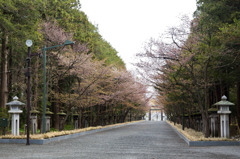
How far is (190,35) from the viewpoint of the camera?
20547mm

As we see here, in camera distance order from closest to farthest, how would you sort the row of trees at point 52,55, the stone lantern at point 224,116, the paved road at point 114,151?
→ the paved road at point 114,151, the stone lantern at point 224,116, the row of trees at point 52,55

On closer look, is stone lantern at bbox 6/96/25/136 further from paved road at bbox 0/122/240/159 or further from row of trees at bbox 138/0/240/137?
row of trees at bbox 138/0/240/137

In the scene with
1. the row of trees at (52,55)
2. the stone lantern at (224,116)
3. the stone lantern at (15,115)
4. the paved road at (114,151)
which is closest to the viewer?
the paved road at (114,151)

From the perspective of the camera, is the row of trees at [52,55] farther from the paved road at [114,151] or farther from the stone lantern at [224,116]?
the stone lantern at [224,116]

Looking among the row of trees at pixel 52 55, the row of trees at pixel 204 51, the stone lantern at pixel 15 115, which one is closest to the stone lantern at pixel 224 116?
the row of trees at pixel 204 51

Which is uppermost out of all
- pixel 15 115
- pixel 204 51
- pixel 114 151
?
pixel 204 51

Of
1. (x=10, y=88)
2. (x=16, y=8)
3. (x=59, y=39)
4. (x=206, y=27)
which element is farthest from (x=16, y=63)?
(x=206, y=27)

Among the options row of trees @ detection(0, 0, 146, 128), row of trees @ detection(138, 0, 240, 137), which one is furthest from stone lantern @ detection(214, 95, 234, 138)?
row of trees @ detection(0, 0, 146, 128)

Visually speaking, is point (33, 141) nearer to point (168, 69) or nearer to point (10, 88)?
point (168, 69)

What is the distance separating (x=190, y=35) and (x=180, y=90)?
5986mm

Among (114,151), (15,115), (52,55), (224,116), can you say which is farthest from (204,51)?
(52,55)

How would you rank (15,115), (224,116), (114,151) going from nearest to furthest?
(114,151)
(224,116)
(15,115)

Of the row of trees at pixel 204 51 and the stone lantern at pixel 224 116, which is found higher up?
the row of trees at pixel 204 51

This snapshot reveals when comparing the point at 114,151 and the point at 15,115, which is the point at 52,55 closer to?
the point at 15,115
